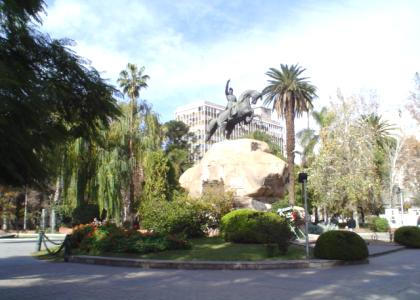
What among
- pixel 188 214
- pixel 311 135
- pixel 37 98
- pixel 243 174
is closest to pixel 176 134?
pixel 311 135

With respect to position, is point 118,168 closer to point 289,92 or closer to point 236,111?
point 236,111

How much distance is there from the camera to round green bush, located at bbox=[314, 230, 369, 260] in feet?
52.5

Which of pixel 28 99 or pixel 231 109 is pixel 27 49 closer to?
pixel 28 99

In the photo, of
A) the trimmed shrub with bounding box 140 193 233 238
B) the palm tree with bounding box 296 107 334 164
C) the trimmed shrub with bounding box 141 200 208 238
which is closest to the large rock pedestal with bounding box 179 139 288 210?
the trimmed shrub with bounding box 140 193 233 238

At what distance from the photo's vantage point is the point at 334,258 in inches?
632

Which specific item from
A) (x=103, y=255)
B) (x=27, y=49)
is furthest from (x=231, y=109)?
(x=27, y=49)

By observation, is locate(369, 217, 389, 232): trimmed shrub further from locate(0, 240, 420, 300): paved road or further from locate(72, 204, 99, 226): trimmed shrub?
locate(0, 240, 420, 300): paved road

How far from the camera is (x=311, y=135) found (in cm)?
6306

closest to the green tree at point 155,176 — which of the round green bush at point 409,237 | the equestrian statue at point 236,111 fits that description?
the equestrian statue at point 236,111

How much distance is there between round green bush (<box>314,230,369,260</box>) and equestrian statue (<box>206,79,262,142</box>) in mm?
15529

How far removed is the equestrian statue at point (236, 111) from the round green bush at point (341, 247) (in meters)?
15.5

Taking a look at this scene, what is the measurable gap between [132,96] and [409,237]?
26.3 meters

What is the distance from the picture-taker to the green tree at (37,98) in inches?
270

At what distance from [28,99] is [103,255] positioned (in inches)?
472
